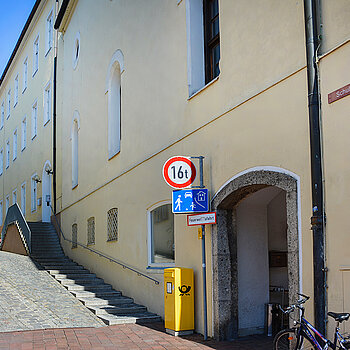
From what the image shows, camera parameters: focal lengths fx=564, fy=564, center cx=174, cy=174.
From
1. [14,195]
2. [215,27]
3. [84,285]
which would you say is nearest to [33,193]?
[14,195]

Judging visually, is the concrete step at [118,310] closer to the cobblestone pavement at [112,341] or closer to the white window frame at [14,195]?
the cobblestone pavement at [112,341]

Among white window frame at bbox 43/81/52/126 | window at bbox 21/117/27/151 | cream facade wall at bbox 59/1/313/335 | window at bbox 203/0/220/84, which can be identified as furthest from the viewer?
window at bbox 21/117/27/151

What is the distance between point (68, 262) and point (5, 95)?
2228 cm

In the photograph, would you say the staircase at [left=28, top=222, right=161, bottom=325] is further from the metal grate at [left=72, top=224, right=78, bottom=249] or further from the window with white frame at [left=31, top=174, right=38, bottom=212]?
the window with white frame at [left=31, top=174, right=38, bottom=212]

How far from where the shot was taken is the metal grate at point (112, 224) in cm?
1593

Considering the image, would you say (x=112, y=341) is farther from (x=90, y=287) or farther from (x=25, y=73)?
(x=25, y=73)

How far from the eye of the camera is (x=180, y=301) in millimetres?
10633

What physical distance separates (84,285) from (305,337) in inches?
381

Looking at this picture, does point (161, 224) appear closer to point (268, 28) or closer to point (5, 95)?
point (268, 28)

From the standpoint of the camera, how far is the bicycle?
20.8ft

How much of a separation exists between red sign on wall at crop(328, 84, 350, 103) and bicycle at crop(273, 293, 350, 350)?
2579 mm

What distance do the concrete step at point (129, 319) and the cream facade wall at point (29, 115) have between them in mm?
14100

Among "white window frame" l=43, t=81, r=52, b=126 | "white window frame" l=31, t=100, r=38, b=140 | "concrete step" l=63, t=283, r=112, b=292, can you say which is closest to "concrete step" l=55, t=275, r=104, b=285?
"concrete step" l=63, t=283, r=112, b=292

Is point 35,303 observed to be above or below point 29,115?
below
